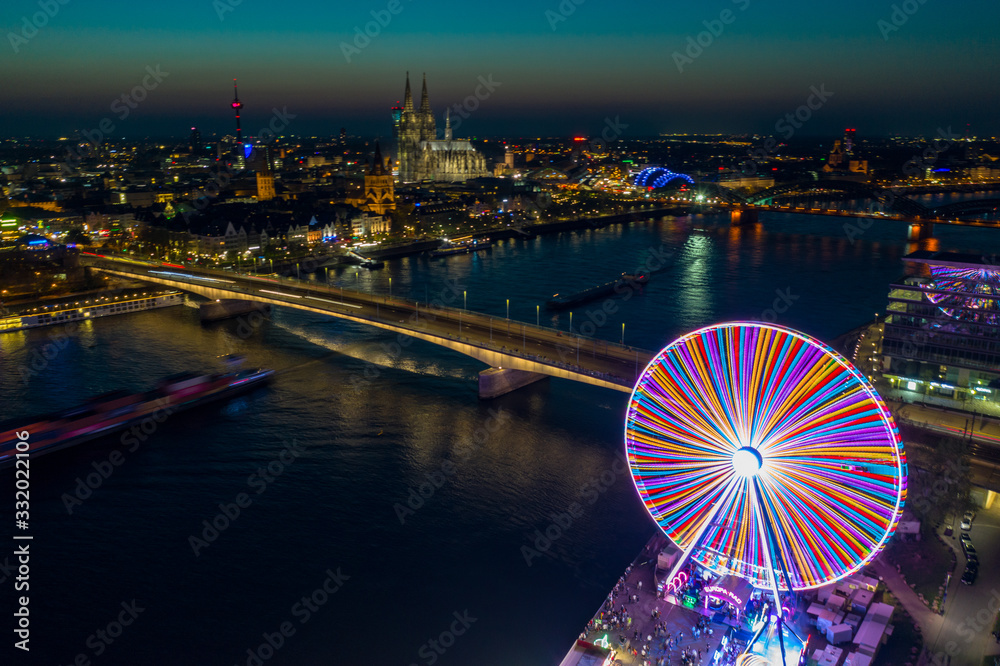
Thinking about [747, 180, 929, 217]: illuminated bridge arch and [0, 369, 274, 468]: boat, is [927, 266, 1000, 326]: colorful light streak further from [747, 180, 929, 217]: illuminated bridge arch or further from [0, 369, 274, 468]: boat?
[747, 180, 929, 217]: illuminated bridge arch

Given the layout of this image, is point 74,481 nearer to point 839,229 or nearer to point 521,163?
point 839,229

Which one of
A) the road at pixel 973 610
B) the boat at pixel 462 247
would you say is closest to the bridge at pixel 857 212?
the boat at pixel 462 247

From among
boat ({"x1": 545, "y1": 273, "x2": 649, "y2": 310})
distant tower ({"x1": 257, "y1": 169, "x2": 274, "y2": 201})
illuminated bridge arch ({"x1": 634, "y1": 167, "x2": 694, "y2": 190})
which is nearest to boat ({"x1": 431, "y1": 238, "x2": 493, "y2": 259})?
boat ({"x1": 545, "y1": 273, "x2": 649, "y2": 310})

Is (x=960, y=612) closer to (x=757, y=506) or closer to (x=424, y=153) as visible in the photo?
(x=757, y=506)

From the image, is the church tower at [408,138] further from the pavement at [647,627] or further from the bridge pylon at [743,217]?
the pavement at [647,627]

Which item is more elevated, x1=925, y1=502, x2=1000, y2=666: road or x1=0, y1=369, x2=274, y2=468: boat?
x1=0, y1=369, x2=274, y2=468: boat
